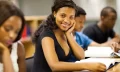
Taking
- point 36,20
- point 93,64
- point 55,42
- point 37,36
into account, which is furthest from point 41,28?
point 36,20

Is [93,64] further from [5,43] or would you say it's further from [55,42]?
[5,43]

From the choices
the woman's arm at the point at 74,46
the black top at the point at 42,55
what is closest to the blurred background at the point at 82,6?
the woman's arm at the point at 74,46

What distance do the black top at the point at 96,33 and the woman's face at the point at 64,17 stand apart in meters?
1.81

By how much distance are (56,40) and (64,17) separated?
17 cm

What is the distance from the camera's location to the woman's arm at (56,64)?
139 cm

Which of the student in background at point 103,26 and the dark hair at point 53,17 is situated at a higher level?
the dark hair at point 53,17

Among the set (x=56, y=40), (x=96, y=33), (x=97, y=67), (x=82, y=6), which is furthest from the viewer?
(x=82, y=6)

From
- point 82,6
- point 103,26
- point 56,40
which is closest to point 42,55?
point 56,40

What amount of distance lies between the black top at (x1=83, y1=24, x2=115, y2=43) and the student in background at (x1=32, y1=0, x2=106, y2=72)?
172 cm

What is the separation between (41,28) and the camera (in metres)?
1.77

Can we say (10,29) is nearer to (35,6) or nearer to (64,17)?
(64,17)

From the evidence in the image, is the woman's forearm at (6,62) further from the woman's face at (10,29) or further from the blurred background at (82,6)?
the blurred background at (82,6)

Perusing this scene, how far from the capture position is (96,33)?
3.57m

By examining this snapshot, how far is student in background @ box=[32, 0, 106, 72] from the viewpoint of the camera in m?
1.57
